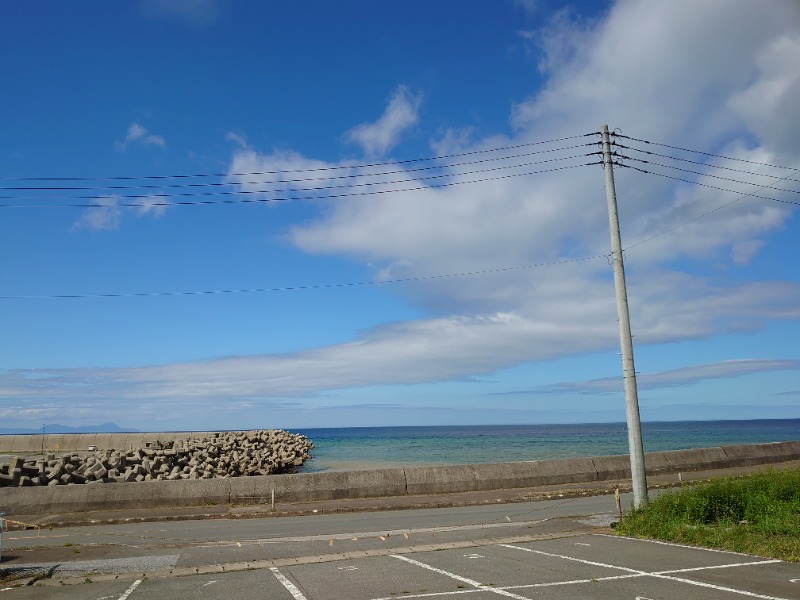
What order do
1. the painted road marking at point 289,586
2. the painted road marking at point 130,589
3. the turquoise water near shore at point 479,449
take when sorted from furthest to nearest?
the turquoise water near shore at point 479,449, the painted road marking at point 130,589, the painted road marking at point 289,586

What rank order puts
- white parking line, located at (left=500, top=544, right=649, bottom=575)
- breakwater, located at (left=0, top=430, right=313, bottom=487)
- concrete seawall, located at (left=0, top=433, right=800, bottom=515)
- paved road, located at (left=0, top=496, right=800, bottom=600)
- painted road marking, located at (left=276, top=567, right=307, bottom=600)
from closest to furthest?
painted road marking, located at (left=276, top=567, right=307, bottom=600), paved road, located at (left=0, top=496, right=800, bottom=600), white parking line, located at (left=500, top=544, right=649, bottom=575), concrete seawall, located at (left=0, top=433, right=800, bottom=515), breakwater, located at (left=0, top=430, right=313, bottom=487)

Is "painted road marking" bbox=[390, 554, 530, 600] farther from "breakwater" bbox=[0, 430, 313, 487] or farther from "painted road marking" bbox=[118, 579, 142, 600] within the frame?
"breakwater" bbox=[0, 430, 313, 487]

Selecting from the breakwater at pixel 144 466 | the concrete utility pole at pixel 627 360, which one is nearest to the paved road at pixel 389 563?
the concrete utility pole at pixel 627 360

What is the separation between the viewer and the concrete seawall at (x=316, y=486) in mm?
18469

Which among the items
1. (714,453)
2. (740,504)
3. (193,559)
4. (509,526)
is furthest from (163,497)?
(714,453)

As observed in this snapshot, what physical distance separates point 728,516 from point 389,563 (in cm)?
681

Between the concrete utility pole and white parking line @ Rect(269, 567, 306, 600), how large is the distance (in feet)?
25.3

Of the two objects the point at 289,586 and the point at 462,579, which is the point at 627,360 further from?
the point at 289,586

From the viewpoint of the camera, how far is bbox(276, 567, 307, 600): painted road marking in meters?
8.54

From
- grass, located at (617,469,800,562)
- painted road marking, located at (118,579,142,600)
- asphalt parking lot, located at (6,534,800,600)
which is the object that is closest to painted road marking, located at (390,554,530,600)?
asphalt parking lot, located at (6,534,800,600)

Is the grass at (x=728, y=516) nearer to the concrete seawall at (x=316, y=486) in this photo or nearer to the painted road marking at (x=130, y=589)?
the concrete seawall at (x=316, y=486)

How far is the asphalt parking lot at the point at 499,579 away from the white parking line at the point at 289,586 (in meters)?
0.01

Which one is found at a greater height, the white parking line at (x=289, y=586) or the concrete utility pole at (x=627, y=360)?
the concrete utility pole at (x=627, y=360)

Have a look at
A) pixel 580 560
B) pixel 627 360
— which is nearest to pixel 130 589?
pixel 580 560
